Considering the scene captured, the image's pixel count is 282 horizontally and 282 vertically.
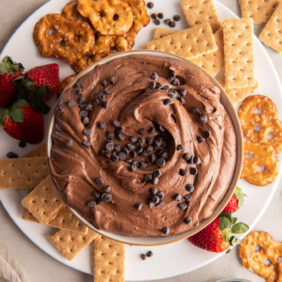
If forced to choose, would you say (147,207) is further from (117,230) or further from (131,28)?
(131,28)

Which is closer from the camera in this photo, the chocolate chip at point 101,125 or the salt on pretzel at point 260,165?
the chocolate chip at point 101,125

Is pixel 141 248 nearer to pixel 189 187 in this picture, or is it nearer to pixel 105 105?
pixel 189 187

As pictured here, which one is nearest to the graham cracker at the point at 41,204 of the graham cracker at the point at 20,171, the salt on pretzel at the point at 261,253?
the graham cracker at the point at 20,171

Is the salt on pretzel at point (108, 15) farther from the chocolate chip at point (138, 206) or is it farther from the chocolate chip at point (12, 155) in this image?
the chocolate chip at point (138, 206)

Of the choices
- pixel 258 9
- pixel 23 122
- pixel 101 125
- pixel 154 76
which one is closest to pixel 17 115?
pixel 23 122

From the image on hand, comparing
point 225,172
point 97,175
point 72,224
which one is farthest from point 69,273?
point 225,172

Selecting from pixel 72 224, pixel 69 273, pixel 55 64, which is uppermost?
pixel 55 64
